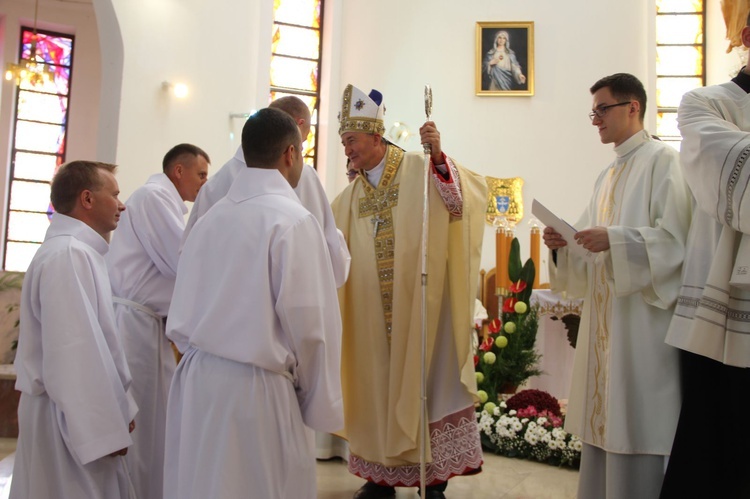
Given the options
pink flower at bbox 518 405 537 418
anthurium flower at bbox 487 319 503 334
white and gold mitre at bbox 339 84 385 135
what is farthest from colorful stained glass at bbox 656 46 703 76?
white and gold mitre at bbox 339 84 385 135

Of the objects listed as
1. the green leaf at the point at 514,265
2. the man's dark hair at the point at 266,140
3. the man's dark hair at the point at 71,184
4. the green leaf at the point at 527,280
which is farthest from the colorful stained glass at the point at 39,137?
the man's dark hair at the point at 266,140

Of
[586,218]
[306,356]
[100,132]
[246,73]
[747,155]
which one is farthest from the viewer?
[246,73]

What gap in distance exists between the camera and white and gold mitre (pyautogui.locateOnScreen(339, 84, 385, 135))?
4.08 meters

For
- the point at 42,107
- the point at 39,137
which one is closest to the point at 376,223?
the point at 39,137

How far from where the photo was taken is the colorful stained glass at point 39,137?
1144 cm

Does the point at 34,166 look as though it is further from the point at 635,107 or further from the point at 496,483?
the point at 635,107

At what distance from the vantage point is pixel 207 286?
A: 2.39 meters

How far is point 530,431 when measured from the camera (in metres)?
5.18

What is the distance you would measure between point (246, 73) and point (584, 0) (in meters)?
5.50

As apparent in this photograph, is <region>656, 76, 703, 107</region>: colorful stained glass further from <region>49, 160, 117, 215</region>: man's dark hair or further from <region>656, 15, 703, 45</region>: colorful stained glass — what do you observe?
<region>49, 160, 117, 215</region>: man's dark hair

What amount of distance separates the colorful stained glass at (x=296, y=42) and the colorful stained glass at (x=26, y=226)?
4418 mm

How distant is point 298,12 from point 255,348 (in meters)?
10.6

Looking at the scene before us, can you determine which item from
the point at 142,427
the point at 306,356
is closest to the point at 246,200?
the point at 306,356

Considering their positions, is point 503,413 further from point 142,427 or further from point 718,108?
point 718,108
